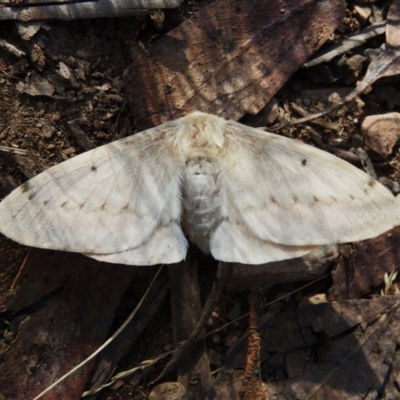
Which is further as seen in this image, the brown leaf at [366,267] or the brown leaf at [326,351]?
the brown leaf at [366,267]

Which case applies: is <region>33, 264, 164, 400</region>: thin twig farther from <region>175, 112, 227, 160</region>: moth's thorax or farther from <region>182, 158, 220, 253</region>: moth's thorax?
<region>175, 112, 227, 160</region>: moth's thorax

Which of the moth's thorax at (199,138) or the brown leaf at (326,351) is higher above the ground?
the moth's thorax at (199,138)

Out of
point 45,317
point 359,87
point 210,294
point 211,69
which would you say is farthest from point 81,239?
point 359,87

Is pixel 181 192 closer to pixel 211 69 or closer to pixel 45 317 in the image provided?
pixel 211 69

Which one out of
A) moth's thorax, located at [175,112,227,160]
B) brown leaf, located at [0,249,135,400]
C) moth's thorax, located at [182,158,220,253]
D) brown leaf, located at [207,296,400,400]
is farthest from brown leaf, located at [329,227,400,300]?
brown leaf, located at [0,249,135,400]

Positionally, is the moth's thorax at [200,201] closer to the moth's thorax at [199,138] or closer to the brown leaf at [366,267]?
the moth's thorax at [199,138]

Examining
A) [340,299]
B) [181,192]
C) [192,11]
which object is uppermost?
[192,11]

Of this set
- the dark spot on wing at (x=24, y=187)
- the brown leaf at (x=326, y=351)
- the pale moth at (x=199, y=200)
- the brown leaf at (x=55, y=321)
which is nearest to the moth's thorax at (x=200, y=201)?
the pale moth at (x=199, y=200)

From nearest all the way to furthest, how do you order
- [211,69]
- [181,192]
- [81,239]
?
[81,239], [181,192], [211,69]
